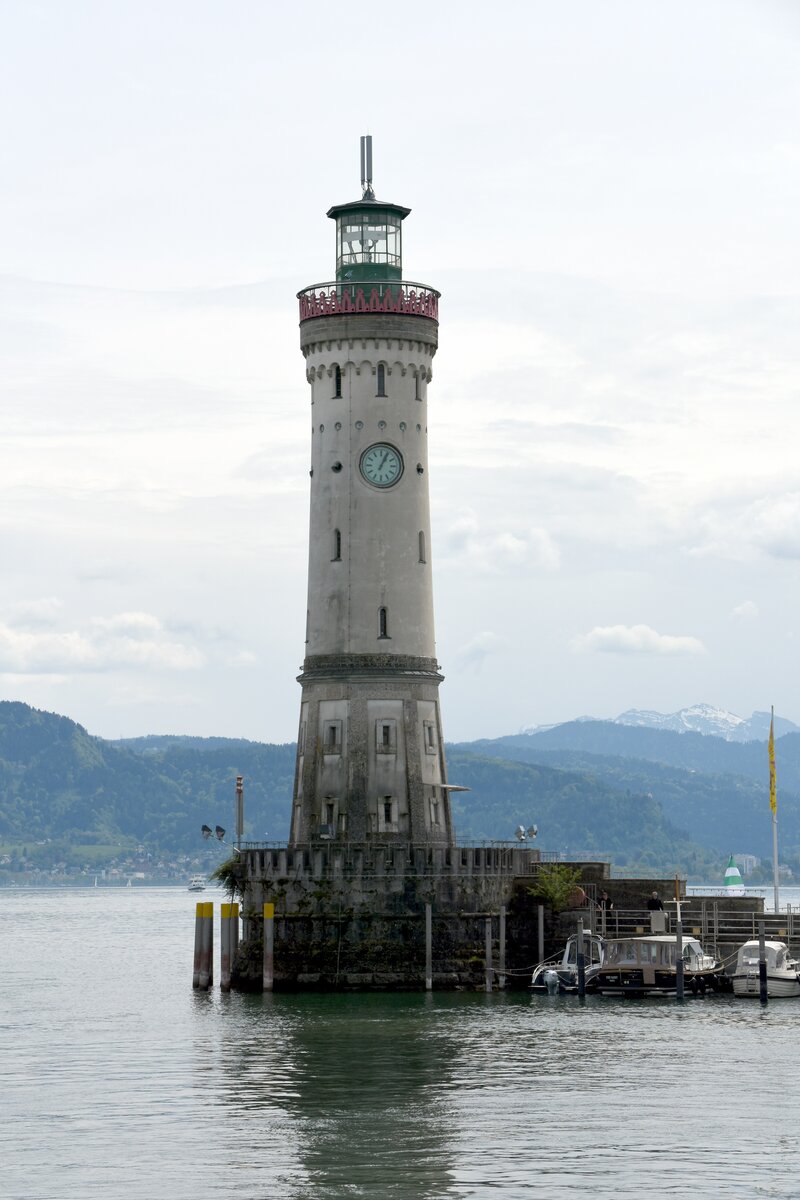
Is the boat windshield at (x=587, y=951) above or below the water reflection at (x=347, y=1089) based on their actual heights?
above

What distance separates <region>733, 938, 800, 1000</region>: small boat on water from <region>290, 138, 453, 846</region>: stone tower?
1664 cm

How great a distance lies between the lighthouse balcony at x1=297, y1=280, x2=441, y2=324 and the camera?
10100cm

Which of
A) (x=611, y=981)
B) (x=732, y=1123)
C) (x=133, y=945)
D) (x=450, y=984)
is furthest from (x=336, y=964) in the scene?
(x=133, y=945)

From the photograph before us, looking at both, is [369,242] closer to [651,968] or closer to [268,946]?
[268,946]

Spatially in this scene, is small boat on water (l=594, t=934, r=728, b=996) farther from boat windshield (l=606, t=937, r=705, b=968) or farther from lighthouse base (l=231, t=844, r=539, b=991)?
lighthouse base (l=231, t=844, r=539, b=991)

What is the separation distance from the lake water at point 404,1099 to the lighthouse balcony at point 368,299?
3338 centimetres

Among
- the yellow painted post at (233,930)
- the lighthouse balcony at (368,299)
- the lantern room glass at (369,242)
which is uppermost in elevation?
the lantern room glass at (369,242)

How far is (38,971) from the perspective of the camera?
140m

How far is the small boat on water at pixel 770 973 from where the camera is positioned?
295ft

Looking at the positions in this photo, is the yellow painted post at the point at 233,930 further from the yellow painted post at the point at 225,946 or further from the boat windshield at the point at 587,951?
the boat windshield at the point at 587,951

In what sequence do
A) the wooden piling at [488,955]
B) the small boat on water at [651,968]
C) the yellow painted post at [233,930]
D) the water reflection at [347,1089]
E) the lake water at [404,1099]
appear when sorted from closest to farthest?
the lake water at [404,1099], the water reflection at [347,1089], the small boat on water at [651,968], the wooden piling at [488,955], the yellow painted post at [233,930]

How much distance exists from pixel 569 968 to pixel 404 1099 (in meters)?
29.8

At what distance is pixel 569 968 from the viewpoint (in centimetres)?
9162

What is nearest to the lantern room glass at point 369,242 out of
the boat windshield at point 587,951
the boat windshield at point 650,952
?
the boat windshield at point 587,951
